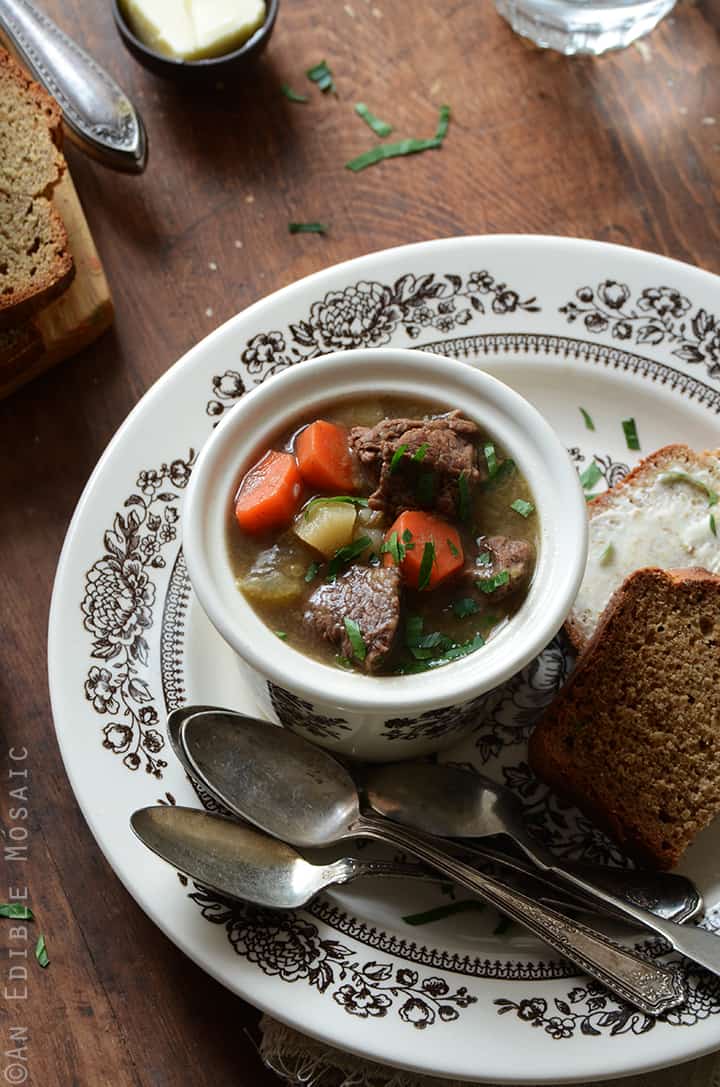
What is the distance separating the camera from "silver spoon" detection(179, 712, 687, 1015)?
2.53 m

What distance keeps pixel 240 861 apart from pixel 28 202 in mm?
2198

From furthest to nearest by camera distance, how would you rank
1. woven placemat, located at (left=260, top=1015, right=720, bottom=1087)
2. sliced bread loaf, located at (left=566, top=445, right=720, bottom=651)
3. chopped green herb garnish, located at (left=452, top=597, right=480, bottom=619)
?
sliced bread loaf, located at (left=566, top=445, right=720, bottom=651), woven placemat, located at (left=260, top=1015, right=720, bottom=1087), chopped green herb garnish, located at (left=452, top=597, right=480, bottom=619)

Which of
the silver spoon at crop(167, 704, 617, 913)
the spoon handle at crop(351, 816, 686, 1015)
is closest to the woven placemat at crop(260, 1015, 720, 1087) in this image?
the spoon handle at crop(351, 816, 686, 1015)

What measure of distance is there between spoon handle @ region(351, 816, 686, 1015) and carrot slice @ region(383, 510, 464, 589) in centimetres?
68

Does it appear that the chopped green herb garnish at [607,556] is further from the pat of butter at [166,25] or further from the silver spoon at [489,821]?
the pat of butter at [166,25]

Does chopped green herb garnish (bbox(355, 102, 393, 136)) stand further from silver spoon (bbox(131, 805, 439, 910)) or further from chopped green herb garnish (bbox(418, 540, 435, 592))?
silver spoon (bbox(131, 805, 439, 910))

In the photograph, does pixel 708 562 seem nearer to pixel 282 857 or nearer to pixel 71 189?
pixel 282 857

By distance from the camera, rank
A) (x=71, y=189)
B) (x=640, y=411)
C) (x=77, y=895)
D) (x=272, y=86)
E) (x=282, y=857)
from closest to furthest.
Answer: (x=282, y=857), (x=77, y=895), (x=640, y=411), (x=71, y=189), (x=272, y=86)

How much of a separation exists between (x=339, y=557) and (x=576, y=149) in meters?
2.12

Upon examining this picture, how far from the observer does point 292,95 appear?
3.94 m

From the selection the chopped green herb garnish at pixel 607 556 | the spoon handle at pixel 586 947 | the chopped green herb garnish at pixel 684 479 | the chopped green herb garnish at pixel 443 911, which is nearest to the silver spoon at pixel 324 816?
the spoon handle at pixel 586 947

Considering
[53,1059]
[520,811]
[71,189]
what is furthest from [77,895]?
[71,189]

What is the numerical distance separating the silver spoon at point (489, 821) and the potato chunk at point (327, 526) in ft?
2.22

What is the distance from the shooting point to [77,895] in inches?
118
